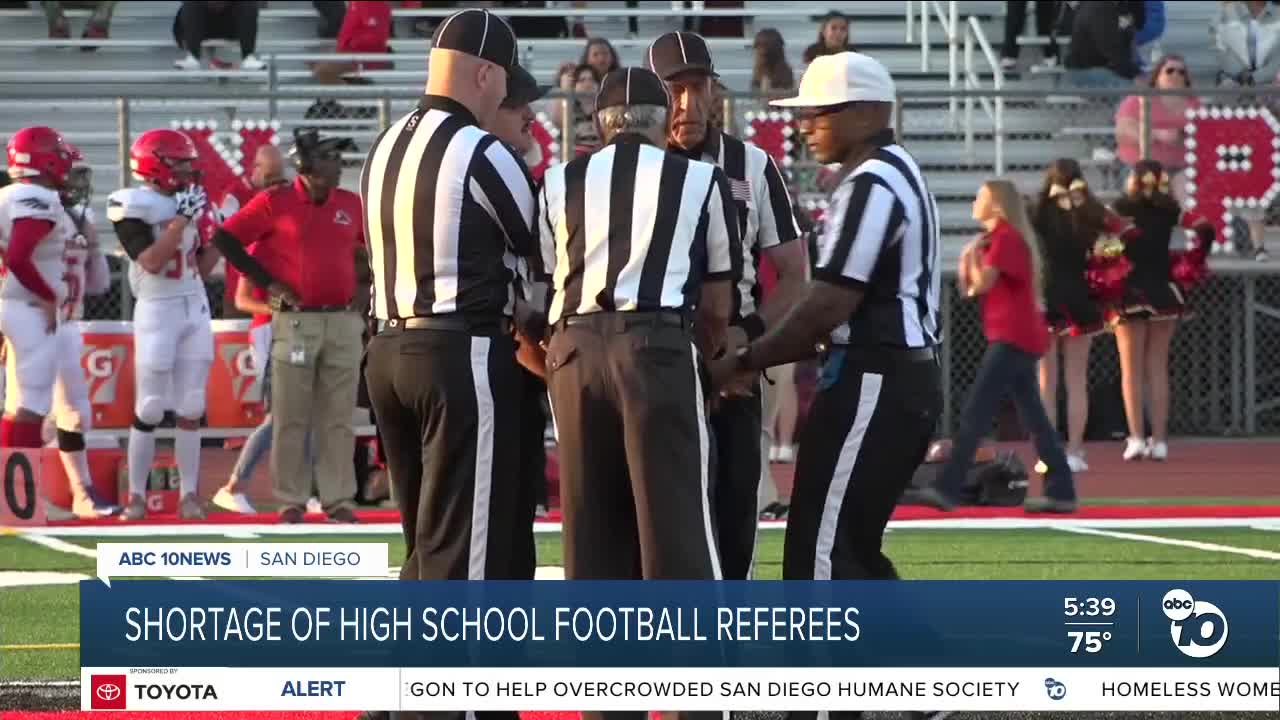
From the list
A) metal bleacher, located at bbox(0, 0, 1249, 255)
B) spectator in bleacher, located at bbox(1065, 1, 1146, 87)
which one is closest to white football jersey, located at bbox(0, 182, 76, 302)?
metal bleacher, located at bbox(0, 0, 1249, 255)

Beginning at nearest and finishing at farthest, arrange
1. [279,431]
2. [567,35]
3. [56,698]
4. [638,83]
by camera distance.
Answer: [638,83]
[56,698]
[279,431]
[567,35]

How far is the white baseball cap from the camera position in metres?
7.14

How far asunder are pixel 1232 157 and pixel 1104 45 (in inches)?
119

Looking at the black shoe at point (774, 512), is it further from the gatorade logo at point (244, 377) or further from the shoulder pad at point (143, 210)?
the shoulder pad at point (143, 210)

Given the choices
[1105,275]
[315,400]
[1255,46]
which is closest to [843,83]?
[315,400]

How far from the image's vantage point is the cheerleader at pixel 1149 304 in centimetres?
1744

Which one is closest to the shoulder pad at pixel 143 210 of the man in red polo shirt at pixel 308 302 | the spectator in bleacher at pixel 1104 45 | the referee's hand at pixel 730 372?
the man in red polo shirt at pixel 308 302

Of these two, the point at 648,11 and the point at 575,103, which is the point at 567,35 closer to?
the point at 648,11

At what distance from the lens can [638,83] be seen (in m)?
6.89

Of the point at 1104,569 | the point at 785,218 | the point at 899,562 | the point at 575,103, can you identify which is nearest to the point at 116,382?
the point at 575,103

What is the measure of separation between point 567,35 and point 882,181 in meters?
15.6

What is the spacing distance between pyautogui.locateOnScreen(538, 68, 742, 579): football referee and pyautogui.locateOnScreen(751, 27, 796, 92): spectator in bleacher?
12.3 meters

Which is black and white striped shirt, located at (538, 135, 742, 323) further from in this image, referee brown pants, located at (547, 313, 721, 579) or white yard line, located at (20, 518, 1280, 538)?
white yard line, located at (20, 518, 1280, 538)

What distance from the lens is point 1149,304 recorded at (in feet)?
57.3
